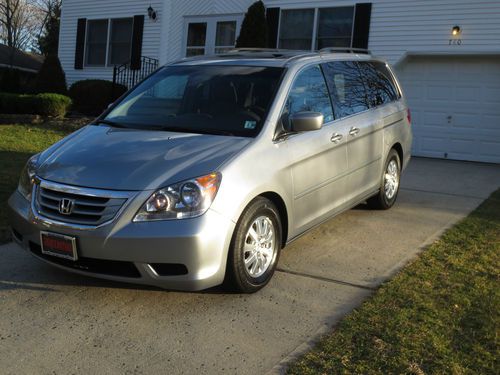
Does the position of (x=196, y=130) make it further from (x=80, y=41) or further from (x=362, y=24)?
(x=80, y=41)

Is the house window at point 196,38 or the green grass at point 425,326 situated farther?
the house window at point 196,38

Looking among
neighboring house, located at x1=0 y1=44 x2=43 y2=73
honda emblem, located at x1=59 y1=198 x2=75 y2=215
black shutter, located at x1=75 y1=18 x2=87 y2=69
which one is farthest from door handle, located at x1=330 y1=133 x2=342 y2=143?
neighboring house, located at x1=0 y1=44 x2=43 y2=73

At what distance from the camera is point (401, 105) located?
23.1 feet

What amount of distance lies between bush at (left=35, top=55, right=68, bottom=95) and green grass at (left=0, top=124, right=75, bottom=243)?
429 cm

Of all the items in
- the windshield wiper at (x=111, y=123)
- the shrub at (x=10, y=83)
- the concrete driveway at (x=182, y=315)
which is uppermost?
the shrub at (x=10, y=83)

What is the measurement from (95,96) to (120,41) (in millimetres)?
2619

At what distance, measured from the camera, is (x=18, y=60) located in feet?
126

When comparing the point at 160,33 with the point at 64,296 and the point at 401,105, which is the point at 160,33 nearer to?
the point at 401,105

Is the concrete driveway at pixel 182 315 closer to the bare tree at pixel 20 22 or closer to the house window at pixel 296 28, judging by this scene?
the house window at pixel 296 28

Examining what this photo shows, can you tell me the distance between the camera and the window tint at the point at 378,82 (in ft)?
20.7

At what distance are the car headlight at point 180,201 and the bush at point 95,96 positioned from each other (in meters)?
13.8

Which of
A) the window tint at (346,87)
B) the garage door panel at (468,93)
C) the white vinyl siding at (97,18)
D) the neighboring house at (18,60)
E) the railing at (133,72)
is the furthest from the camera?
the neighboring house at (18,60)

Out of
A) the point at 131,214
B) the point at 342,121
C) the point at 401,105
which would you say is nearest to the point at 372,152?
the point at 342,121

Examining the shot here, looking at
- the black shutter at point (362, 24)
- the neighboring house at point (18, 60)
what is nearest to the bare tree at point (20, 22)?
the neighboring house at point (18, 60)
